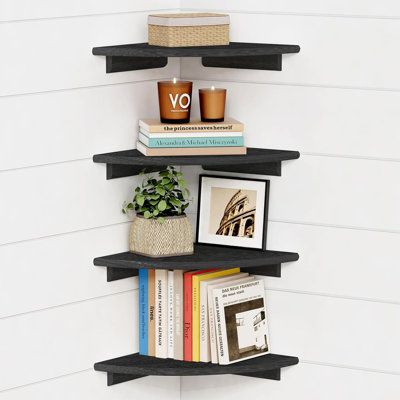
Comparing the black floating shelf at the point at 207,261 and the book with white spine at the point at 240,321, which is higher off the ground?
the black floating shelf at the point at 207,261

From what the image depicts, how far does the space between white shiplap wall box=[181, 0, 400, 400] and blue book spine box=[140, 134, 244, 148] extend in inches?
4.7

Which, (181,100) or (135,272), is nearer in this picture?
(181,100)

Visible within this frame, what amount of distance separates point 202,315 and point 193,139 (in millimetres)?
430

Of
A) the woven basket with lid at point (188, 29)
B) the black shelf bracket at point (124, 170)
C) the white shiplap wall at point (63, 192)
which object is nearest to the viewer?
the white shiplap wall at point (63, 192)

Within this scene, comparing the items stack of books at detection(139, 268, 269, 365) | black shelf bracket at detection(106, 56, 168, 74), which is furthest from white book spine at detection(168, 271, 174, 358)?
black shelf bracket at detection(106, 56, 168, 74)

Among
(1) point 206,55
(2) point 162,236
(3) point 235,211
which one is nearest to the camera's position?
(1) point 206,55

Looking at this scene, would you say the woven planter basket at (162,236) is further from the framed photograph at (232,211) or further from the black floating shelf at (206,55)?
the black floating shelf at (206,55)

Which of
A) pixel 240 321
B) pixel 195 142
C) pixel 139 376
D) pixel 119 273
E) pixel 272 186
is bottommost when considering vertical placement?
pixel 139 376

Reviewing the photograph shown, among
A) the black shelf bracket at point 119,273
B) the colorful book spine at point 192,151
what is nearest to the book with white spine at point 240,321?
the black shelf bracket at point 119,273

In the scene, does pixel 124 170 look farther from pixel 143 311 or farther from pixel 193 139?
pixel 143 311

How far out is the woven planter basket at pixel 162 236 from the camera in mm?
2537

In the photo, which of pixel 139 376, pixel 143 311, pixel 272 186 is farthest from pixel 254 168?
pixel 139 376

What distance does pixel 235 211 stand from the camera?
2.64m

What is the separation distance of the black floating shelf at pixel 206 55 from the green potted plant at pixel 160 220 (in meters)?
0.28
